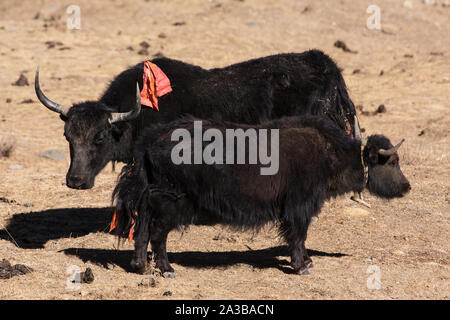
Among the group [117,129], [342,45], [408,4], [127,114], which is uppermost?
[408,4]

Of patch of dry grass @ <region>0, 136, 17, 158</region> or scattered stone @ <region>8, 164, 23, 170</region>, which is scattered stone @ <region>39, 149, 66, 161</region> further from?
scattered stone @ <region>8, 164, 23, 170</region>

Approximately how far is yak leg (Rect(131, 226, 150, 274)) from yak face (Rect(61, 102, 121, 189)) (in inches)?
39.5

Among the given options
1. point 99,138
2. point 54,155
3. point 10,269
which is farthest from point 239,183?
point 54,155

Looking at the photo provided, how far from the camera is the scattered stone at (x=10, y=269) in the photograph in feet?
18.5

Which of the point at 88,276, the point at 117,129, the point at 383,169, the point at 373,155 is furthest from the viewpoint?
the point at 117,129

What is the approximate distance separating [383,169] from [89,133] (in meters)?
2.77

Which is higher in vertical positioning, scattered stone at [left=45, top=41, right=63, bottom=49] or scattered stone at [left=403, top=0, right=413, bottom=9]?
scattered stone at [left=403, top=0, right=413, bottom=9]

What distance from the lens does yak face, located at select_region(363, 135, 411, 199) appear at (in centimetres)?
631

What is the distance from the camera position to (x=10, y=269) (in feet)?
18.8

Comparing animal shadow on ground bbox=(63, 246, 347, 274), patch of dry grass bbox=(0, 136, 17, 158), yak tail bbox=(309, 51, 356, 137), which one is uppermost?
yak tail bbox=(309, 51, 356, 137)

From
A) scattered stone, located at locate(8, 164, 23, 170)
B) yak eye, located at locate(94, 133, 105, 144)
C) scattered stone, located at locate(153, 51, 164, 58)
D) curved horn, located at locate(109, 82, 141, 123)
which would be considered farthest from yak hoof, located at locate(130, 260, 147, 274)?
scattered stone, located at locate(153, 51, 164, 58)

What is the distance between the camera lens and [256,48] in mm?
20125

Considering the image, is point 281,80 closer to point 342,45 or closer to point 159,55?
point 159,55
